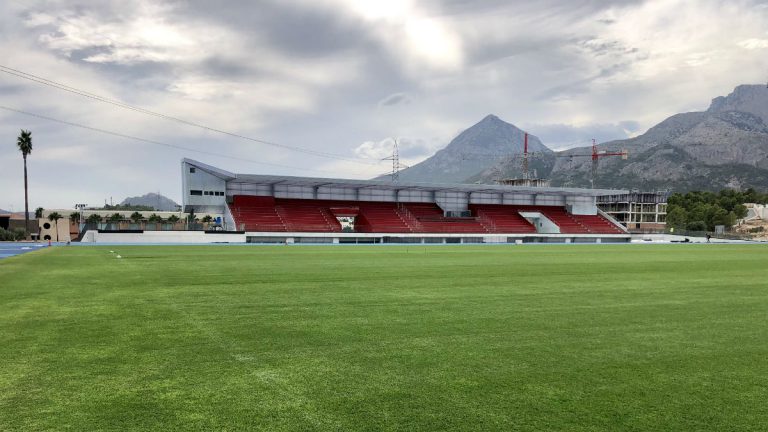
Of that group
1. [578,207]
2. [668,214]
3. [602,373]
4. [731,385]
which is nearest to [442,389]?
[602,373]

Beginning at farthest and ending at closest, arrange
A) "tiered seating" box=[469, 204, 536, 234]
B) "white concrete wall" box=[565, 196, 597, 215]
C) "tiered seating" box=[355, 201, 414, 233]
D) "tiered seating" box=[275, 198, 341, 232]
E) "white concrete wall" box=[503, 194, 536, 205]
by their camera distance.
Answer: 1. "white concrete wall" box=[565, 196, 597, 215]
2. "white concrete wall" box=[503, 194, 536, 205]
3. "tiered seating" box=[469, 204, 536, 234]
4. "tiered seating" box=[355, 201, 414, 233]
5. "tiered seating" box=[275, 198, 341, 232]

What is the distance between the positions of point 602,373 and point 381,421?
10.8ft

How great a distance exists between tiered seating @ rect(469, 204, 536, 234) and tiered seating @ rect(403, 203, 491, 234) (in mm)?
1854

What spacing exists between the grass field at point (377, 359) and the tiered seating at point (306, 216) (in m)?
39.9

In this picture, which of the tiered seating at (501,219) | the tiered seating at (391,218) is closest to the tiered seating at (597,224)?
the tiered seating at (391,218)

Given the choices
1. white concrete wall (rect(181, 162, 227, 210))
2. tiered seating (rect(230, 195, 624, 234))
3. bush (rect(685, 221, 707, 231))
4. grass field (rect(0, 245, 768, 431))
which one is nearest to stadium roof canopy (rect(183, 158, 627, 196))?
white concrete wall (rect(181, 162, 227, 210))

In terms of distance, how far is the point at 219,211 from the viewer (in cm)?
5697

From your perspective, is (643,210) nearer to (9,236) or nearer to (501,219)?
(501,219)

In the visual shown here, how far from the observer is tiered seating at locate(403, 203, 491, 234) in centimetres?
6178

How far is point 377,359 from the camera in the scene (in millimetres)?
6633

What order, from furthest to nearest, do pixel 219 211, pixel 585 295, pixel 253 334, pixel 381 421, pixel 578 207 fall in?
pixel 578 207 < pixel 219 211 < pixel 585 295 < pixel 253 334 < pixel 381 421

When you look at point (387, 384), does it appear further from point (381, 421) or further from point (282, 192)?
point (282, 192)

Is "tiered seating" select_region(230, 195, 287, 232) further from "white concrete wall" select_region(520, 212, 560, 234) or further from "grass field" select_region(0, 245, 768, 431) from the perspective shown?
"grass field" select_region(0, 245, 768, 431)

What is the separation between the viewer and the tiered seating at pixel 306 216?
53.8 m
